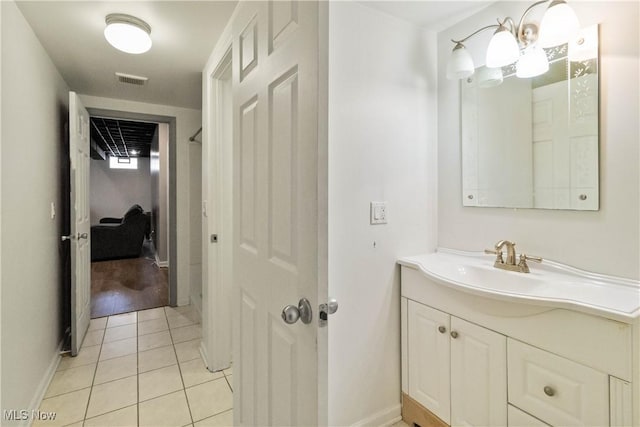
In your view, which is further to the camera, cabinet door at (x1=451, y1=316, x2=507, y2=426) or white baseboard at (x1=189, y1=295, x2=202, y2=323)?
white baseboard at (x1=189, y1=295, x2=202, y2=323)

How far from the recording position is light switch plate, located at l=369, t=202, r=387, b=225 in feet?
5.61

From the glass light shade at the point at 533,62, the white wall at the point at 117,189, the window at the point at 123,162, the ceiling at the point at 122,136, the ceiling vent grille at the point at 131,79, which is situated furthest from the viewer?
the window at the point at 123,162

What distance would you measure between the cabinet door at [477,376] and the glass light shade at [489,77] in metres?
1.26

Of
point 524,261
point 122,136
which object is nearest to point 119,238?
point 122,136

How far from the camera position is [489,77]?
1.70m

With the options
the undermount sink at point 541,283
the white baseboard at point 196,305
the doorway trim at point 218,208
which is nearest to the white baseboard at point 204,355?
the doorway trim at point 218,208

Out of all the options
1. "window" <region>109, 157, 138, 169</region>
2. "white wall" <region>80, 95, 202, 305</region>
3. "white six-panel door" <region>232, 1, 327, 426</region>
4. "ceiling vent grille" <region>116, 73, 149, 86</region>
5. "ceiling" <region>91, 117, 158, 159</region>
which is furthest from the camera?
"window" <region>109, 157, 138, 169</region>

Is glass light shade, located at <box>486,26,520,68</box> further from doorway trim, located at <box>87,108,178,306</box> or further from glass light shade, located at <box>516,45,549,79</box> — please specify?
doorway trim, located at <box>87,108,178,306</box>

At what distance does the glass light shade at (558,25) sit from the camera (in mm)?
1279

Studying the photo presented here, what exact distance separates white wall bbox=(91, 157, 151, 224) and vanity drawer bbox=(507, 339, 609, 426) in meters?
9.89

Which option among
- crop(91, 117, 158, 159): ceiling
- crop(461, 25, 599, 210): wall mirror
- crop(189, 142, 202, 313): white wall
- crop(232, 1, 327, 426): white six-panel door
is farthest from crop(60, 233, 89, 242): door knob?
crop(461, 25, 599, 210): wall mirror

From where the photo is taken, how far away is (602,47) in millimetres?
1304

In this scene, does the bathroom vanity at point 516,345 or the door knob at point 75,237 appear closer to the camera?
the bathroom vanity at point 516,345
